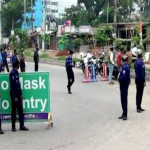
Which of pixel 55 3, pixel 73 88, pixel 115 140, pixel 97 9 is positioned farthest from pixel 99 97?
pixel 55 3

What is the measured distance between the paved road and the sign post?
34 cm

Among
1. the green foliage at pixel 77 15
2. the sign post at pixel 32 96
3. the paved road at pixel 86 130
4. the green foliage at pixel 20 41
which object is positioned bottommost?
the paved road at pixel 86 130

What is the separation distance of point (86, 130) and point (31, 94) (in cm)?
147

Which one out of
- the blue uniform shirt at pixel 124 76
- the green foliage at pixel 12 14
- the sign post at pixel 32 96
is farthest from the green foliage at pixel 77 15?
the sign post at pixel 32 96

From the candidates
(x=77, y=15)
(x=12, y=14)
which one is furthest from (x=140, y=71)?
(x=12, y=14)

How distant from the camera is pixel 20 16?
271 feet

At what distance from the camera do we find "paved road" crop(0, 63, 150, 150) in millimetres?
8344

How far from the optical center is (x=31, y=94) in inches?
391

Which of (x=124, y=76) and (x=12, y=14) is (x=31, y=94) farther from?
(x=12, y=14)

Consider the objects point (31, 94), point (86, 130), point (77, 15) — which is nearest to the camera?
point (86, 130)

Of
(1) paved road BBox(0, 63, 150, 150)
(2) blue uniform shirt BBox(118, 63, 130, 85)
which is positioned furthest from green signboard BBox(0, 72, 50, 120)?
(2) blue uniform shirt BBox(118, 63, 130, 85)

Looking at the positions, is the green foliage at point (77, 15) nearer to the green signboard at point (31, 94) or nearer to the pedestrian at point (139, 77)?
the pedestrian at point (139, 77)

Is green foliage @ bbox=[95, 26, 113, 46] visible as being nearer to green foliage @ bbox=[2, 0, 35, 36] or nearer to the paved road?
the paved road

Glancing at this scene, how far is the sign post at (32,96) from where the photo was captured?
9.85 meters
